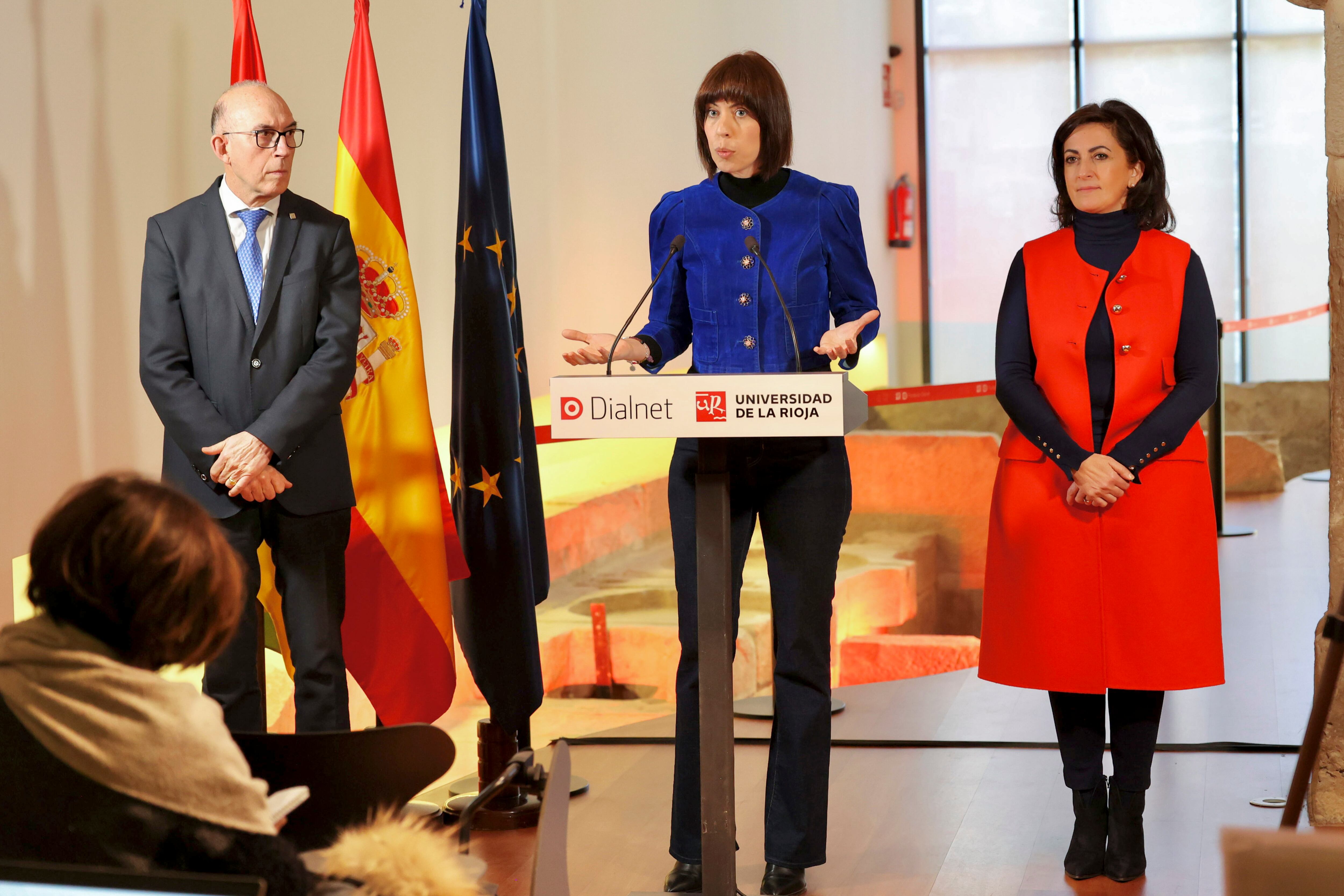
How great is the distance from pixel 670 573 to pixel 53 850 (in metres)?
4.50

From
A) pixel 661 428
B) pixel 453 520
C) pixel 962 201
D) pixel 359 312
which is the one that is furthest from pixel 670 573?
pixel 962 201

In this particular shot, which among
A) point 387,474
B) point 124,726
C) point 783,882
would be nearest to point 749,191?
point 387,474

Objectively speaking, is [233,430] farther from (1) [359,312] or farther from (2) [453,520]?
(2) [453,520]

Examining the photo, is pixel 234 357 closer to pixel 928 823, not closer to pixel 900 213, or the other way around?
pixel 928 823

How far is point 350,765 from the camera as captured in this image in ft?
4.96

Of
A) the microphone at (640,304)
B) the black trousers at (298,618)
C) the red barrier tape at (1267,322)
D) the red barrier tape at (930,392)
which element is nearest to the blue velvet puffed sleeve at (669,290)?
the microphone at (640,304)

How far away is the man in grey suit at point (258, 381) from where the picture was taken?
2.43 meters

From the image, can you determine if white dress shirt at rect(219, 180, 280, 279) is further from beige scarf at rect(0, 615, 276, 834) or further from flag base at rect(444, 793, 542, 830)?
beige scarf at rect(0, 615, 276, 834)

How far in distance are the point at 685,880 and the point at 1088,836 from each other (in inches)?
30.3

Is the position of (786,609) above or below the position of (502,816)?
above

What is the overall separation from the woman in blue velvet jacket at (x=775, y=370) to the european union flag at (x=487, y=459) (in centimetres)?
75

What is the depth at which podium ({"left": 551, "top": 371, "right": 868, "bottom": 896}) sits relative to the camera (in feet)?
6.15

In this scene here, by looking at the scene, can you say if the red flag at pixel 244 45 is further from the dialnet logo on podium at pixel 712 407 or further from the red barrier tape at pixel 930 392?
the red barrier tape at pixel 930 392

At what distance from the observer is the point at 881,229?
1096cm
